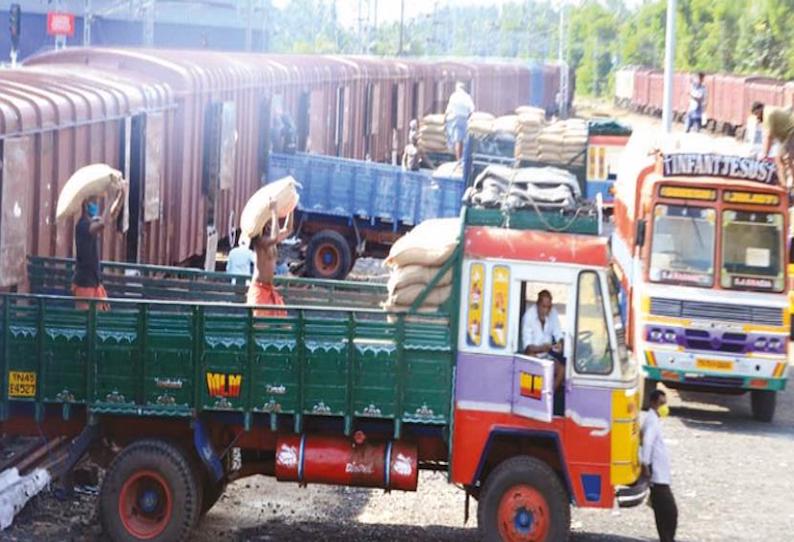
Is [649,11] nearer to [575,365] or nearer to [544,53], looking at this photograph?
[544,53]

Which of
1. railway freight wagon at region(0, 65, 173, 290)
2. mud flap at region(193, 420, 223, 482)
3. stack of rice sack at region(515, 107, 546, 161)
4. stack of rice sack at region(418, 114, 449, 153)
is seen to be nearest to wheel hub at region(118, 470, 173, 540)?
mud flap at region(193, 420, 223, 482)

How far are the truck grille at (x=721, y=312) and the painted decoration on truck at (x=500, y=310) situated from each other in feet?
21.8

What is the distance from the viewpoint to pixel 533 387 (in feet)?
32.8

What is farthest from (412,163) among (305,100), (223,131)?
(223,131)

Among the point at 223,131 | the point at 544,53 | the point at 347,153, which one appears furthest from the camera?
the point at 544,53

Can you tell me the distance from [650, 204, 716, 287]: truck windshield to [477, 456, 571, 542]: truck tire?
6.81 metres

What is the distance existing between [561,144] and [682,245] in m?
13.6

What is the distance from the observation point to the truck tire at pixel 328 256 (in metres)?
24.4

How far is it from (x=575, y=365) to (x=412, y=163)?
20.8 meters

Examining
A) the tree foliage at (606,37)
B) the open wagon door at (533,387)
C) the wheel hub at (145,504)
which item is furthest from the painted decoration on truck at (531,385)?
the tree foliage at (606,37)

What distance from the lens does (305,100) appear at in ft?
98.2

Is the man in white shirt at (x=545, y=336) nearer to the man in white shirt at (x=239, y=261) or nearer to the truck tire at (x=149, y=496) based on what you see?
the truck tire at (x=149, y=496)

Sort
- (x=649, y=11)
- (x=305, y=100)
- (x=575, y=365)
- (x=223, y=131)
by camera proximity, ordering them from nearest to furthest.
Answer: (x=575, y=365)
(x=223, y=131)
(x=305, y=100)
(x=649, y=11)

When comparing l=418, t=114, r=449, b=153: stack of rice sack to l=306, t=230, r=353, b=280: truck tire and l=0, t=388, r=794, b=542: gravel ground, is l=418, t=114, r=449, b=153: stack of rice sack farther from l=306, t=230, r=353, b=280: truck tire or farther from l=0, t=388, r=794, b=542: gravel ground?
l=0, t=388, r=794, b=542: gravel ground
